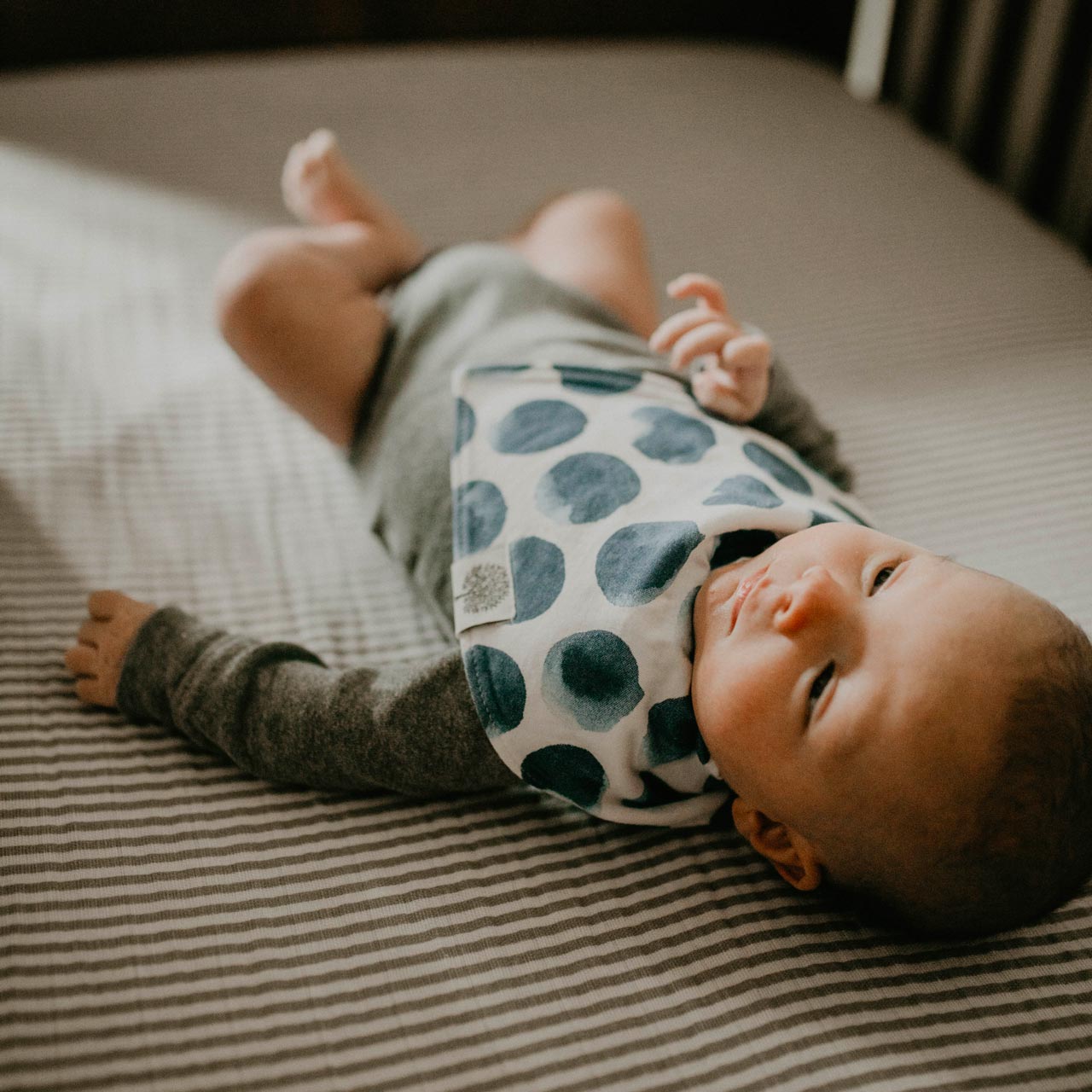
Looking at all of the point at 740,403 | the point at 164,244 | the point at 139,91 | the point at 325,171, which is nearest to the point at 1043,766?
the point at 740,403

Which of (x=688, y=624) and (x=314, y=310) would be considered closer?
(x=688, y=624)

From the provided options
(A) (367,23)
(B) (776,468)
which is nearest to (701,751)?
(B) (776,468)

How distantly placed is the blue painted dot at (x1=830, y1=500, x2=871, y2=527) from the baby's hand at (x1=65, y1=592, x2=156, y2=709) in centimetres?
59

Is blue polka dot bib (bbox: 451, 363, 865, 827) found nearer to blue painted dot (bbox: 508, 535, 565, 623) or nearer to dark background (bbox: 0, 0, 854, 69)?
blue painted dot (bbox: 508, 535, 565, 623)

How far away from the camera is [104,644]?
0.81 metres

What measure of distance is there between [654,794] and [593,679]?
0.10 meters

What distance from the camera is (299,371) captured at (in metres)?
0.99

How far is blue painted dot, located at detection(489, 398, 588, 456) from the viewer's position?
0.87 metres

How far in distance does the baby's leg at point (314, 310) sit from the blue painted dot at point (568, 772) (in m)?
0.45

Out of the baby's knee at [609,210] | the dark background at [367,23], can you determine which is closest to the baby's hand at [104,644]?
the baby's knee at [609,210]

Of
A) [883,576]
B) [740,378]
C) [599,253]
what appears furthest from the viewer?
[599,253]

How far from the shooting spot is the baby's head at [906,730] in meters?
0.62

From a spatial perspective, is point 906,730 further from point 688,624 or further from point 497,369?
point 497,369

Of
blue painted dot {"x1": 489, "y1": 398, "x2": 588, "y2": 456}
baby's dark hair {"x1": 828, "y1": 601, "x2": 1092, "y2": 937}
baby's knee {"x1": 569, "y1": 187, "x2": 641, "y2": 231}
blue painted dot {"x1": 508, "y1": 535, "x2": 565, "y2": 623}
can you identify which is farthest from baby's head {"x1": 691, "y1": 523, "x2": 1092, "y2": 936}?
baby's knee {"x1": 569, "y1": 187, "x2": 641, "y2": 231}
